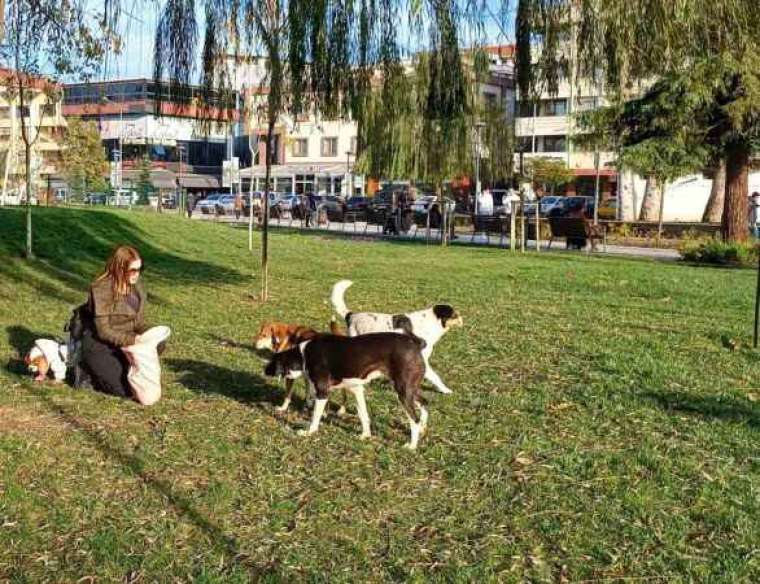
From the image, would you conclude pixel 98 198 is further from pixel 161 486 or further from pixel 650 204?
pixel 161 486

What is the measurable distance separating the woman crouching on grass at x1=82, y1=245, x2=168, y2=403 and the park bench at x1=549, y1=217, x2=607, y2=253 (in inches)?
699

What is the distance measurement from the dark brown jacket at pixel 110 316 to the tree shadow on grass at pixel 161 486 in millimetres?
620

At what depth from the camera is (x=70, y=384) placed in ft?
23.3

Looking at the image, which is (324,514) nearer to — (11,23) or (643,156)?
(11,23)

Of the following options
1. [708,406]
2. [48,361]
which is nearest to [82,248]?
[48,361]

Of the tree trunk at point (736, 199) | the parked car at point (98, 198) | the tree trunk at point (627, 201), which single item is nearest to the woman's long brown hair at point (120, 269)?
the tree trunk at point (736, 199)

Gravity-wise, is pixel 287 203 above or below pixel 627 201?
below

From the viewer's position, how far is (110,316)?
22.4 feet

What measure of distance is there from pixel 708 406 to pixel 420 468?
2.54 metres

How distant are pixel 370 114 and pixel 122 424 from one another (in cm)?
276

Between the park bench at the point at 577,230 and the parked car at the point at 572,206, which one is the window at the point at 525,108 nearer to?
the park bench at the point at 577,230

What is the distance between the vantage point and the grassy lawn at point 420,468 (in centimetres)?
390

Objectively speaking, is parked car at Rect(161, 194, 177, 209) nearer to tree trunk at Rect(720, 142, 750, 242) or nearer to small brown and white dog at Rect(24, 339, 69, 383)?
tree trunk at Rect(720, 142, 750, 242)

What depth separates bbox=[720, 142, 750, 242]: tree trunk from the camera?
77.2ft
